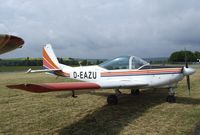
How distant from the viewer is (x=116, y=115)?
28.3 feet

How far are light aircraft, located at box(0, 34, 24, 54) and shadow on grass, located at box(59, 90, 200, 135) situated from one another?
162 inches

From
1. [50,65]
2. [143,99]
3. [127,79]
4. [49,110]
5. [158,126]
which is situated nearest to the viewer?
[158,126]

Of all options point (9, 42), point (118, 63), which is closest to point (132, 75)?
point (118, 63)

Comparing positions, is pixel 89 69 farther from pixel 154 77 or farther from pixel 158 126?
pixel 158 126

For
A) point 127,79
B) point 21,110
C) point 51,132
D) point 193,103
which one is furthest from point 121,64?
point 51,132

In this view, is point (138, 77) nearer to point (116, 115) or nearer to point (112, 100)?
point (112, 100)

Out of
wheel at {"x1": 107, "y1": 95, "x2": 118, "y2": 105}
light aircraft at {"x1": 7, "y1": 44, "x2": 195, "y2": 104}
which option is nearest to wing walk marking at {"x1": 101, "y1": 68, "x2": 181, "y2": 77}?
A: light aircraft at {"x1": 7, "y1": 44, "x2": 195, "y2": 104}

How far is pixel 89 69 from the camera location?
12039mm

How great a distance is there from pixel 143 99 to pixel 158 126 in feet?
15.2

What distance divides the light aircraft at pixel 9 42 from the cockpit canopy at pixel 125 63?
27.6 feet

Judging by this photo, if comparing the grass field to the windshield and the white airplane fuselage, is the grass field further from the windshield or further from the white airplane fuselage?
the windshield

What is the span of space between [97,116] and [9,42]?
6085mm

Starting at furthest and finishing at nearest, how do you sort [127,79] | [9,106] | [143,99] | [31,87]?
1. [143,99]
2. [127,79]
3. [9,106]
4. [31,87]

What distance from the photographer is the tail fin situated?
15.3 meters
